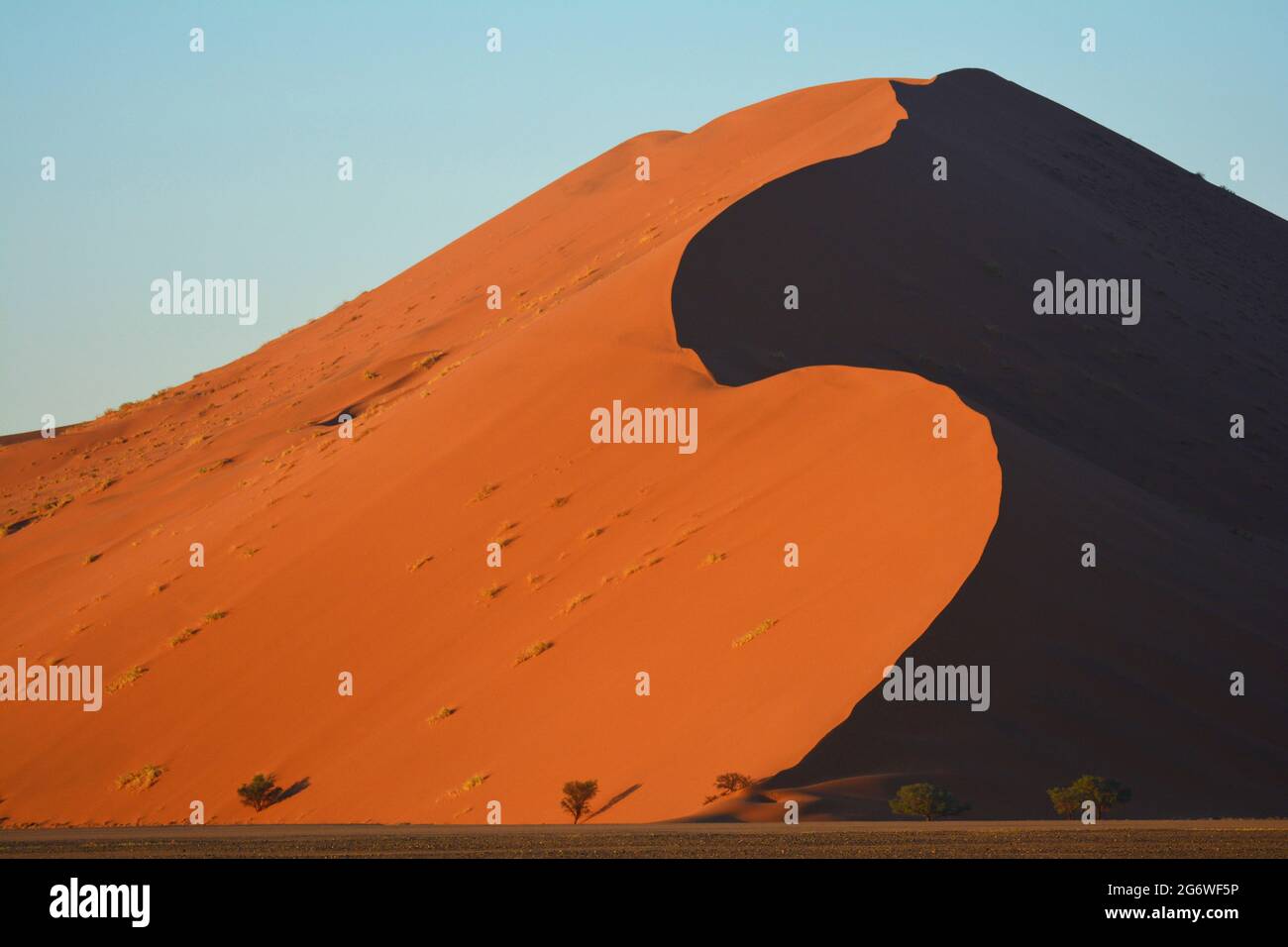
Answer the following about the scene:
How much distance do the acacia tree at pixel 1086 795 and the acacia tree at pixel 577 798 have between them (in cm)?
483

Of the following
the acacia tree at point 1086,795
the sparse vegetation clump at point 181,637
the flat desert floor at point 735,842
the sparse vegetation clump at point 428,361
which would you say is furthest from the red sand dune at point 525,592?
the sparse vegetation clump at point 428,361

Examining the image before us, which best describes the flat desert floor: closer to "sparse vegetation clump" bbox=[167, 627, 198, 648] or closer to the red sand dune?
the red sand dune

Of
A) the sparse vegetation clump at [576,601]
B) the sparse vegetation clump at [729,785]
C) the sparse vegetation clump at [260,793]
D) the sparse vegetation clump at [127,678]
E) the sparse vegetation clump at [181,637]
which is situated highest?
the sparse vegetation clump at [576,601]

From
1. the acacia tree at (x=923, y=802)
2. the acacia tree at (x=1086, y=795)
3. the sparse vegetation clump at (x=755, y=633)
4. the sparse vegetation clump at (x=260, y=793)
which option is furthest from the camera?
the sparse vegetation clump at (x=260, y=793)

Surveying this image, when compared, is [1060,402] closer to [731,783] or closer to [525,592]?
[525,592]

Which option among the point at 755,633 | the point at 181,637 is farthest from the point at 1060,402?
the point at 181,637

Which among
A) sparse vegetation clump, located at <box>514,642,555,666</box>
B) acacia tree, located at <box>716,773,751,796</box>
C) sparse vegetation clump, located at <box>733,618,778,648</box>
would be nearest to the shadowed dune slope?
acacia tree, located at <box>716,773,751,796</box>

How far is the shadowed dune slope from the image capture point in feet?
53.9

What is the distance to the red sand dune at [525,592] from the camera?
1853cm

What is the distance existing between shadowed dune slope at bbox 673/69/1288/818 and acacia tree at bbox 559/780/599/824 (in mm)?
2411

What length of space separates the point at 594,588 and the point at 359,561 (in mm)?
6888

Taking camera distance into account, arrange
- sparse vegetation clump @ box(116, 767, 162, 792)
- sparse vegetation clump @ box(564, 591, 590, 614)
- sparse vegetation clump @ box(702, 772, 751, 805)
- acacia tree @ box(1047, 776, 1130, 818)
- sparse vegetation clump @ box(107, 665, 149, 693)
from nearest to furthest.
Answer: acacia tree @ box(1047, 776, 1130, 818)
sparse vegetation clump @ box(702, 772, 751, 805)
sparse vegetation clump @ box(564, 591, 590, 614)
sparse vegetation clump @ box(116, 767, 162, 792)
sparse vegetation clump @ box(107, 665, 149, 693)

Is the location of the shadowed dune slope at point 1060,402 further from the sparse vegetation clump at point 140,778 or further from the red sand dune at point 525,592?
the sparse vegetation clump at point 140,778
